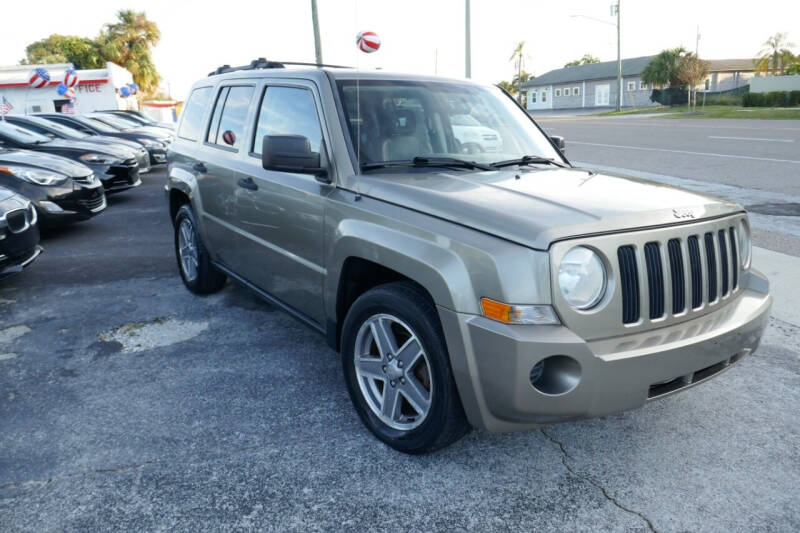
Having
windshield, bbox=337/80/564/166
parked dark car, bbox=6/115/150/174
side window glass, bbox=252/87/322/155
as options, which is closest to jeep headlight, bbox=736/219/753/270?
windshield, bbox=337/80/564/166

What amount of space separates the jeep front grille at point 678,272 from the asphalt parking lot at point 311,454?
30.5 inches

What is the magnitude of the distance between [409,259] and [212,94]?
117 inches

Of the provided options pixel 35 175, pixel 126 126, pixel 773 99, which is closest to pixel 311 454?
pixel 35 175

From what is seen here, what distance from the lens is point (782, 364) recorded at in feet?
12.8

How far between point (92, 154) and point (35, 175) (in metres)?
3.01

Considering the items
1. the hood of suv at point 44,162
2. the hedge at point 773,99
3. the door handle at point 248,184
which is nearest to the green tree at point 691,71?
the hedge at point 773,99

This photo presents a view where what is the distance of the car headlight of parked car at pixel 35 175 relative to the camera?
7934 mm

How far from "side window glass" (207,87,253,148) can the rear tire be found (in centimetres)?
84

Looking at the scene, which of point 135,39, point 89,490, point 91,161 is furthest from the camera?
point 135,39

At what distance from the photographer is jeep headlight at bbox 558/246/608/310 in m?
2.46

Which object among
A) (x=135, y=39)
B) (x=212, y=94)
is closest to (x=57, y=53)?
(x=135, y=39)

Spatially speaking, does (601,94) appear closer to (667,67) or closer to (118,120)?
(667,67)

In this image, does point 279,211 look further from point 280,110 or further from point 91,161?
point 91,161

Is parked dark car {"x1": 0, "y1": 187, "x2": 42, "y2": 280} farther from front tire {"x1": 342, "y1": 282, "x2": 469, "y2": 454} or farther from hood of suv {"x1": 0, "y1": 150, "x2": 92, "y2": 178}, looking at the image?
front tire {"x1": 342, "y1": 282, "x2": 469, "y2": 454}
